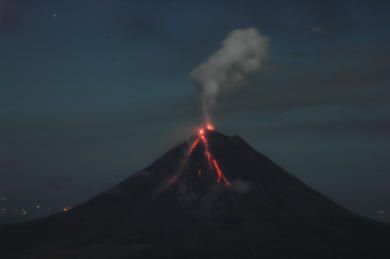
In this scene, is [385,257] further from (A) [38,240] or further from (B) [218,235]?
(A) [38,240]

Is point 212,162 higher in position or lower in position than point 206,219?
higher

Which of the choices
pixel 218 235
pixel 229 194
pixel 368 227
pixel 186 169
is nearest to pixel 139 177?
pixel 186 169

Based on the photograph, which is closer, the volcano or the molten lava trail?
the volcano

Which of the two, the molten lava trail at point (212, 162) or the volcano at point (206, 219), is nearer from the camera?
the volcano at point (206, 219)

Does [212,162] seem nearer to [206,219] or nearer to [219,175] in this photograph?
[219,175]

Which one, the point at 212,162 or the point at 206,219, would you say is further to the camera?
the point at 212,162

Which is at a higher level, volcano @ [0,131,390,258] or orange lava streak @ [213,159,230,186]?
orange lava streak @ [213,159,230,186]

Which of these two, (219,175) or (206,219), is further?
(219,175)

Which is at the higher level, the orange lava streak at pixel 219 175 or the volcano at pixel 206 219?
the orange lava streak at pixel 219 175
